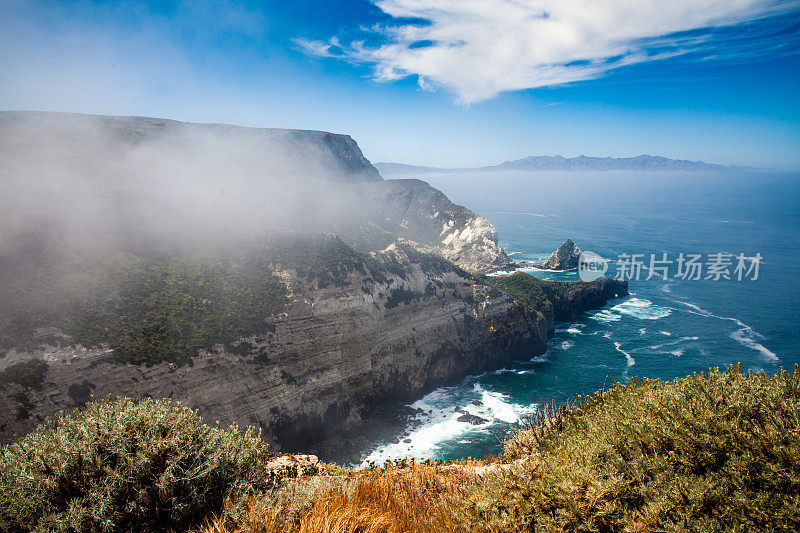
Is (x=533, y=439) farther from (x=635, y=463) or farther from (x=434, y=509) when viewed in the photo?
(x=434, y=509)

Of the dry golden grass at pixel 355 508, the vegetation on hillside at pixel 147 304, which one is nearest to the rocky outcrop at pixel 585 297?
the vegetation on hillside at pixel 147 304

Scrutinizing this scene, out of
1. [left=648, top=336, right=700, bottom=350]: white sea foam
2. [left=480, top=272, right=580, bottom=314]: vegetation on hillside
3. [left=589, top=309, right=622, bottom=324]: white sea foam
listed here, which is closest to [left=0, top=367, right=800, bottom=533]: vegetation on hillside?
[left=480, top=272, right=580, bottom=314]: vegetation on hillside

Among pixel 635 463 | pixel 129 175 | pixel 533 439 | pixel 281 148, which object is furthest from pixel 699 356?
pixel 281 148

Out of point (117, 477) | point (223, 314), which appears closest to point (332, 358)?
Result: point (223, 314)

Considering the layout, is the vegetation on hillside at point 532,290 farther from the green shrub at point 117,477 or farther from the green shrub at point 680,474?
the green shrub at point 117,477

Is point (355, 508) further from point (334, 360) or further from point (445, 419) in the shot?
point (445, 419)

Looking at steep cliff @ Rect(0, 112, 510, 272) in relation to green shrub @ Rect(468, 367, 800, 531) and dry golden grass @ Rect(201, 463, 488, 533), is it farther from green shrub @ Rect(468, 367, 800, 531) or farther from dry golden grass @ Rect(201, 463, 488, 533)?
green shrub @ Rect(468, 367, 800, 531)
